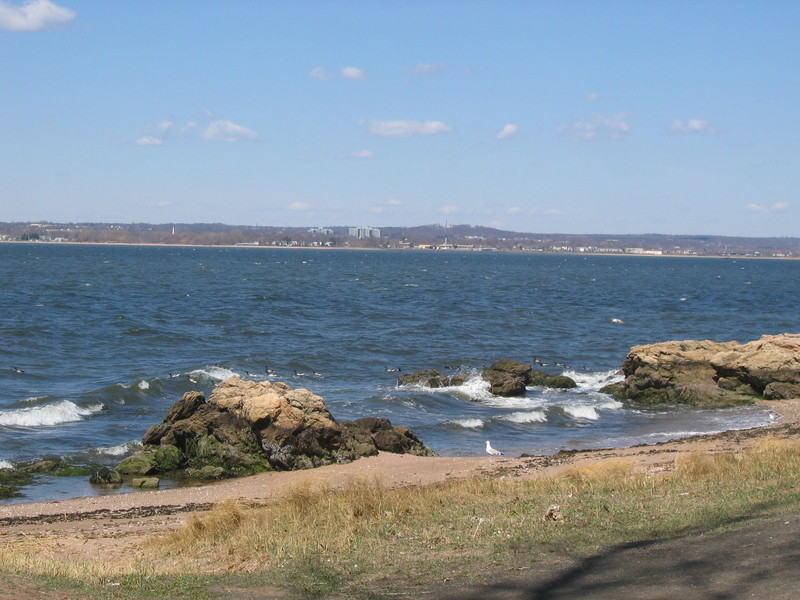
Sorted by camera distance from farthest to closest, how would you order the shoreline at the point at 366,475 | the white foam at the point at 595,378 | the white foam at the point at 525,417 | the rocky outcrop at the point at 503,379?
the white foam at the point at 595,378 < the rocky outcrop at the point at 503,379 < the white foam at the point at 525,417 < the shoreline at the point at 366,475

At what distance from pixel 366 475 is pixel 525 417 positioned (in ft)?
33.7

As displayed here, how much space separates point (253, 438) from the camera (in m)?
20.9

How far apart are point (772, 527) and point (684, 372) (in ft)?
73.0

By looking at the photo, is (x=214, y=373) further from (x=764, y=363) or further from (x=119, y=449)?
(x=764, y=363)

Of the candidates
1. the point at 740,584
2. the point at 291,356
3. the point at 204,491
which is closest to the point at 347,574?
the point at 740,584

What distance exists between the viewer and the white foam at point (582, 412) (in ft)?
90.4

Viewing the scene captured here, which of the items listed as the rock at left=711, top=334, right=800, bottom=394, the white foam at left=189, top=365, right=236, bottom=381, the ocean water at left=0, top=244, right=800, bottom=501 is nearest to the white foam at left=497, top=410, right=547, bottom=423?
the ocean water at left=0, top=244, right=800, bottom=501

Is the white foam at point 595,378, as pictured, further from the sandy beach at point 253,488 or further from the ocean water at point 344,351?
the sandy beach at point 253,488

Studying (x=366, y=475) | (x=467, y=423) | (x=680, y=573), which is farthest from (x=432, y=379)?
(x=680, y=573)

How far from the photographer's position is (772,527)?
9.95 m

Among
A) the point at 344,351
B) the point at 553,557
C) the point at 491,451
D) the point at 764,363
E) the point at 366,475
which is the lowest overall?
the point at 491,451

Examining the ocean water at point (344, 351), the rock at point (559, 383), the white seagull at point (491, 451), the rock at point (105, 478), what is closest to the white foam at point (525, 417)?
the ocean water at point (344, 351)

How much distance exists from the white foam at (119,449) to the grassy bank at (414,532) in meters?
7.69

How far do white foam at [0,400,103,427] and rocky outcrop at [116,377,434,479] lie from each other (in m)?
4.52
